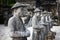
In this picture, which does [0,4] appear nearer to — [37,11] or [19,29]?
[37,11]

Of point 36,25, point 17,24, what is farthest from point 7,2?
point 17,24

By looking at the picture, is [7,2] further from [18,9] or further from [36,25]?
[18,9]

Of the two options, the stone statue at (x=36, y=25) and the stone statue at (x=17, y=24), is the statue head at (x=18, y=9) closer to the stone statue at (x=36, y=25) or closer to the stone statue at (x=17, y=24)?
the stone statue at (x=17, y=24)

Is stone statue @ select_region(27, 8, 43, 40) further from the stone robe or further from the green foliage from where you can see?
the green foliage

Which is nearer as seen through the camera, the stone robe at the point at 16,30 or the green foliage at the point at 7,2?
the stone robe at the point at 16,30

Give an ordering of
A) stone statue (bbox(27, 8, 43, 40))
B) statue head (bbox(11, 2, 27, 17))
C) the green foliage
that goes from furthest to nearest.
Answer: the green foliage → stone statue (bbox(27, 8, 43, 40)) → statue head (bbox(11, 2, 27, 17))

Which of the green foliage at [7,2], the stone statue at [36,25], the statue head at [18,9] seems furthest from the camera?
the green foliage at [7,2]

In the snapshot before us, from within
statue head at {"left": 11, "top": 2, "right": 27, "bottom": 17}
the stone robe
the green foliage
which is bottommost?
the stone robe

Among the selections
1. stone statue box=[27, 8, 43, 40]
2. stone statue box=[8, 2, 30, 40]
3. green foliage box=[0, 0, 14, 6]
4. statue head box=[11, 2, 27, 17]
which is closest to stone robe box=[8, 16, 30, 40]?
stone statue box=[8, 2, 30, 40]

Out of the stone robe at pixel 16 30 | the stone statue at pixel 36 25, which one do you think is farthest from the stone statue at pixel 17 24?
the stone statue at pixel 36 25

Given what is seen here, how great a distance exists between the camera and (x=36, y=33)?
7.47 m

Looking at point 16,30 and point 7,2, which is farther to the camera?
point 7,2

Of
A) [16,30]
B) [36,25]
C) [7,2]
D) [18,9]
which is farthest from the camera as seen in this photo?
[7,2]

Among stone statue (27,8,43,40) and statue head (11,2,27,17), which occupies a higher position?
statue head (11,2,27,17)
